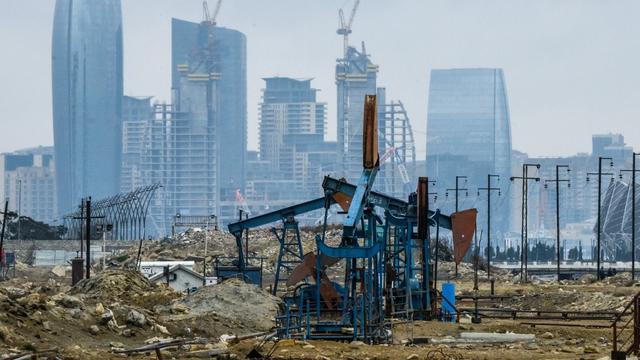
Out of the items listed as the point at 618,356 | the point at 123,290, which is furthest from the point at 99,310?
the point at 618,356

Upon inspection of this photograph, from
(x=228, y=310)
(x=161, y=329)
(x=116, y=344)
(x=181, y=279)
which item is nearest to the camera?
(x=116, y=344)

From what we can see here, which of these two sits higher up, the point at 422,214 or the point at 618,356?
the point at 422,214

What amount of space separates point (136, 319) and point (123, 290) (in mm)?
11234

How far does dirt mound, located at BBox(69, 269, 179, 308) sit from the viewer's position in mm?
47125

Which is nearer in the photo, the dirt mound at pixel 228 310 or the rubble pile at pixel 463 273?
the dirt mound at pixel 228 310

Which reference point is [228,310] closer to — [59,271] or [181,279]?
[181,279]

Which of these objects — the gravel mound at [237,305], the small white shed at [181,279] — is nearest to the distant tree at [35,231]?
the small white shed at [181,279]

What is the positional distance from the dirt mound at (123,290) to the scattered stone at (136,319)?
630cm

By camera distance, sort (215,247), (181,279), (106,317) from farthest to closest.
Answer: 1. (215,247)
2. (181,279)
3. (106,317)

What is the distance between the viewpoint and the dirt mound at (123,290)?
47.1m

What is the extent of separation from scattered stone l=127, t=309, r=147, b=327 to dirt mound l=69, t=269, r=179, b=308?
20.7ft

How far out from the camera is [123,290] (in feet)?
162

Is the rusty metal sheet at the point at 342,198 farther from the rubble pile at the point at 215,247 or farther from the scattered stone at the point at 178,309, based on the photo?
the rubble pile at the point at 215,247

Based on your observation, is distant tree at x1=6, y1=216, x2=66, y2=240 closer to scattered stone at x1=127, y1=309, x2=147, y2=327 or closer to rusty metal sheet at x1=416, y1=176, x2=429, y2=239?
rusty metal sheet at x1=416, y1=176, x2=429, y2=239
